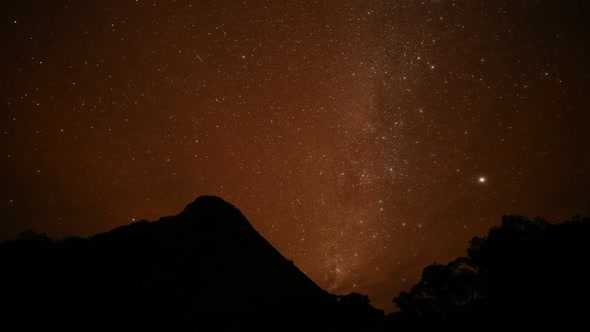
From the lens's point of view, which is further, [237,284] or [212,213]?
[212,213]

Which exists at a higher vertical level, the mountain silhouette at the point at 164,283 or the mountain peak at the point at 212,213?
the mountain peak at the point at 212,213

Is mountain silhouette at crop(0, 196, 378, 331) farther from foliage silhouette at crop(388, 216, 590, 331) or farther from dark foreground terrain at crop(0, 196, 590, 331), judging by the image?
foliage silhouette at crop(388, 216, 590, 331)

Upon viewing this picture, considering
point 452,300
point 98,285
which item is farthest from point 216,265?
point 452,300

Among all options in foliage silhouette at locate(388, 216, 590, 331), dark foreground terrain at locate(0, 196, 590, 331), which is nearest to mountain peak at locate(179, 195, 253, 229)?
dark foreground terrain at locate(0, 196, 590, 331)

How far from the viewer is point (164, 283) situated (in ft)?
62.9

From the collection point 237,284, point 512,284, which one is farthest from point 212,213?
point 512,284

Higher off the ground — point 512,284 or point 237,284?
point 512,284

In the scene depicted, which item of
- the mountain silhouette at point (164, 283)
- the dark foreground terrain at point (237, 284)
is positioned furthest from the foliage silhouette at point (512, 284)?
the mountain silhouette at point (164, 283)

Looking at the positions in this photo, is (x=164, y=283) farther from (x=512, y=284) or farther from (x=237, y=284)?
(x=512, y=284)

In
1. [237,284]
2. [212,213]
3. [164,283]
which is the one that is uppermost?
[212,213]

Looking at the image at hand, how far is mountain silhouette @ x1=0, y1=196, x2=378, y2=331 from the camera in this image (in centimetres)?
1678

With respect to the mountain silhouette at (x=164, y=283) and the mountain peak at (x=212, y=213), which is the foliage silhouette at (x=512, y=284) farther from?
the mountain peak at (x=212, y=213)

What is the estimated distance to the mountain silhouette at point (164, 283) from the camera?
55.1ft

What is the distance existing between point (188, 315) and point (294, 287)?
20.5ft
